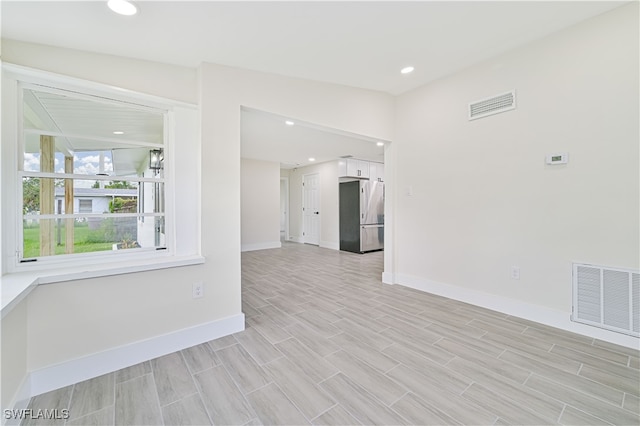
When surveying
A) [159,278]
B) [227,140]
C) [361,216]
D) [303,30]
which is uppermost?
[303,30]

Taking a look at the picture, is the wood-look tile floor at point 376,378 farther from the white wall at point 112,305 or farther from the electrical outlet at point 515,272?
the electrical outlet at point 515,272

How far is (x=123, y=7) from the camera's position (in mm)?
1592

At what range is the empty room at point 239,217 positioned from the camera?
5.23 feet

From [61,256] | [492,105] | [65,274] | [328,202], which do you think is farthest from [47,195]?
[328,202]

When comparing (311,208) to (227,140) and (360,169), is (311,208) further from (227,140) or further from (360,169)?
(227,140)

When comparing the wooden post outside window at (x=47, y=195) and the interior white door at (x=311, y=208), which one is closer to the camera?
the wooden post outside window at (x=47, y=195)

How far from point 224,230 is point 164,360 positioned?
108 centimetres

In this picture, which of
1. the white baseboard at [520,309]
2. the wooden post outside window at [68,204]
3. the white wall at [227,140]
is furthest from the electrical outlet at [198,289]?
the white baseboard at [520,309]

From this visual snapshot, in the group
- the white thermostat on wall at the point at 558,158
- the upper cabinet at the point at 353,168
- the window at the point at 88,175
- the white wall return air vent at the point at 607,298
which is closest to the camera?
the window at the point at 88,175

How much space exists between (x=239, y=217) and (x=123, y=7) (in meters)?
1.60

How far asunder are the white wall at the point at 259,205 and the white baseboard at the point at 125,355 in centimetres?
466

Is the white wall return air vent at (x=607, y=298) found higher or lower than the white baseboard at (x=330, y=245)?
higher

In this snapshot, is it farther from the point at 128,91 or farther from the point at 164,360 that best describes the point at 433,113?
the point at 164,360

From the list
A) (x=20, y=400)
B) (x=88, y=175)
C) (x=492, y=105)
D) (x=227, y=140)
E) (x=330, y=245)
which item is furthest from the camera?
(x=330, y=245)
